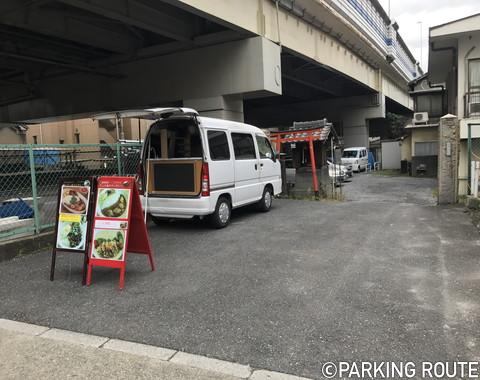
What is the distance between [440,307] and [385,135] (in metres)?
43.3

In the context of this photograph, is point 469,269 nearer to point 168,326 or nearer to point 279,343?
point 279,343

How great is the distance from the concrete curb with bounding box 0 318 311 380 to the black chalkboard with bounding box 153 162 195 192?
13.5 feet

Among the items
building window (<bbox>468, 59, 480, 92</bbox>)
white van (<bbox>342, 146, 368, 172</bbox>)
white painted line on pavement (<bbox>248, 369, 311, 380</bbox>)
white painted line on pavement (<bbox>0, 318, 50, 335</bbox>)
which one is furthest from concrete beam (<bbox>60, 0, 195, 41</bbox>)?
white van (<bbox>342, 146, 368, 172</bbox>)

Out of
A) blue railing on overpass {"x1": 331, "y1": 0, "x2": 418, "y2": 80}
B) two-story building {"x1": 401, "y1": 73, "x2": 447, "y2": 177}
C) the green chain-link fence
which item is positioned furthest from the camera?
two-story building {"x1": 401, "y1": 73, "x2": 447, "y2": 177}

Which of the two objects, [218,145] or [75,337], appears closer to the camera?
[75,337]

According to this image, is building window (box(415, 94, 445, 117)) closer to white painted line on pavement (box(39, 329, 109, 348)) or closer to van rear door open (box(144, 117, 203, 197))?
van rear door open (box(144, 117, 203, 197))

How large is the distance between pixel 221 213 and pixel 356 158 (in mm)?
20602

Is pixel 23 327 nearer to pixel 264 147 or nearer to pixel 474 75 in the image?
pixel 264 147

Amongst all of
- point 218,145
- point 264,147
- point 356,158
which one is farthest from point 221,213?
point 356,158

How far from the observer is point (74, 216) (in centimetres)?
510

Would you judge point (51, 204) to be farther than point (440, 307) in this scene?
Yes

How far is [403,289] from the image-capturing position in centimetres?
458

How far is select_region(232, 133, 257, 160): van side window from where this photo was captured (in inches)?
343

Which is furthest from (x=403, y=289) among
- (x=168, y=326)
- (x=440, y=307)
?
(x=168, y=326)
